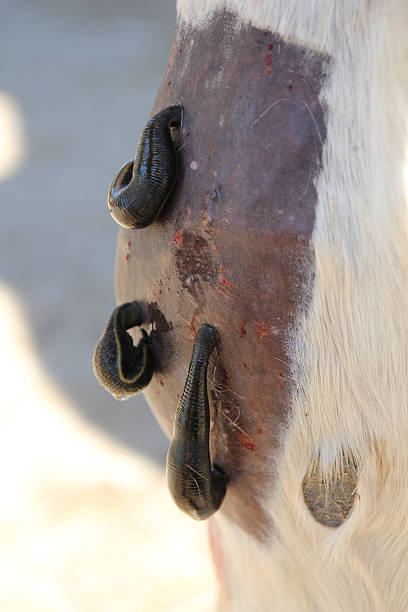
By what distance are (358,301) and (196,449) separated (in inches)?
5.8

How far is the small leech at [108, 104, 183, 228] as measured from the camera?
16.5 inches

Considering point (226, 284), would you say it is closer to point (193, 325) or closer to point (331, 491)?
point (193, 325)

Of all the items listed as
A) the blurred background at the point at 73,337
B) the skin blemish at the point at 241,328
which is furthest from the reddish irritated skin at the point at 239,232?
the blurred background at the point at 73,337

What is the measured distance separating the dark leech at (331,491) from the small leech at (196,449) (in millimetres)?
65

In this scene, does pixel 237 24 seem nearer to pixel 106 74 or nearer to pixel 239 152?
pixel 239 152

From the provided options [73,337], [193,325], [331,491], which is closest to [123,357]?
[193,325]

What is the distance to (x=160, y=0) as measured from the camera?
6.31 ft

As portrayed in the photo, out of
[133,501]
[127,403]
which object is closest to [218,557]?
[133,501]

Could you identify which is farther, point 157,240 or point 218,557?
point 218,557

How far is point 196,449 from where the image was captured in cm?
44

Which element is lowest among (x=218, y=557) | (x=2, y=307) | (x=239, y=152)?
(x=218, y=557)

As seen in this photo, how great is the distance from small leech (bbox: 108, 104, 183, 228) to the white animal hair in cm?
7

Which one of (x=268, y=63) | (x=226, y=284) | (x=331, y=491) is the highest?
(x=268, y=63)

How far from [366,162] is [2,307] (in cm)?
108
